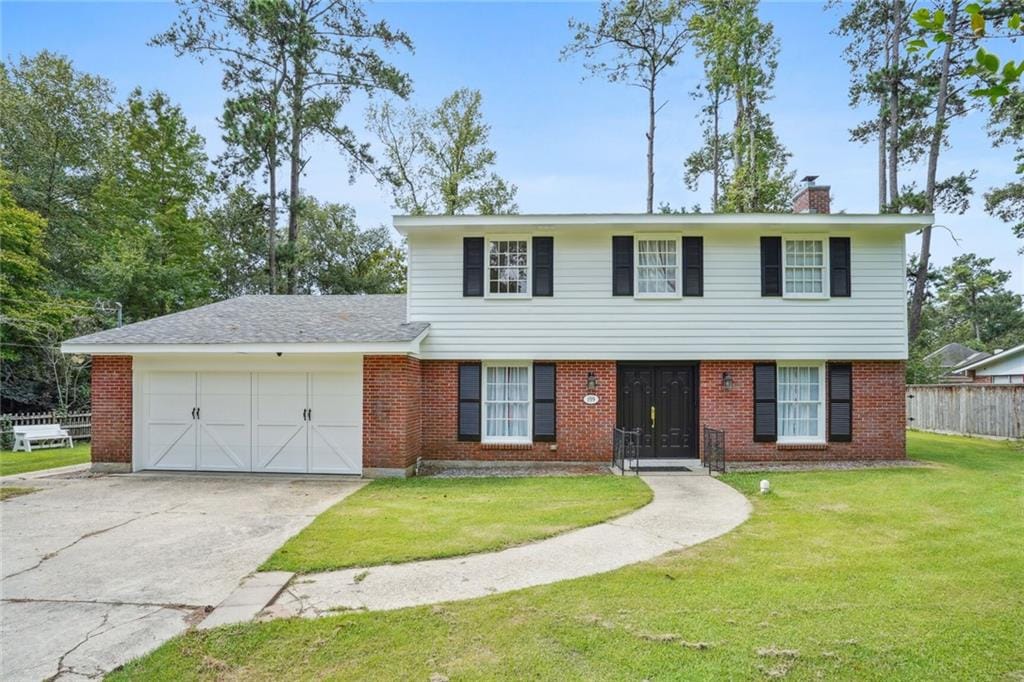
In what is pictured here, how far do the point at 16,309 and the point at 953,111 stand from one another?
31776 millimetres

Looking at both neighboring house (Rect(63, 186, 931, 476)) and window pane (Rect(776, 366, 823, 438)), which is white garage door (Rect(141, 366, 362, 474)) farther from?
window pane (Rect(776, 366, 823, 438))

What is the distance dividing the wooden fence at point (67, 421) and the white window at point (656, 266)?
1569cm

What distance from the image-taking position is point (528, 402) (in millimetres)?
11734

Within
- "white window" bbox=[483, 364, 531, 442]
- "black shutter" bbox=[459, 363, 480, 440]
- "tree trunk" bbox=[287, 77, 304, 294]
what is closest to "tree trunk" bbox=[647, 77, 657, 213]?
"white window" bbox=[483, 364, 531, 442]

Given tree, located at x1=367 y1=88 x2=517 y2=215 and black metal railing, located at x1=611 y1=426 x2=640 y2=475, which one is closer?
black metal railing, located at x1=611 y1=426 x2=640 y2=475

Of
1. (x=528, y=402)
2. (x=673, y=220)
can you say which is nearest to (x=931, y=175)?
(x=673, y=220)

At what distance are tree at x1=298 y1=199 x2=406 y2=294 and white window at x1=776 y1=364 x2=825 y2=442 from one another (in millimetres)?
21381

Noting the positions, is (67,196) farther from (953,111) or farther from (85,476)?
(953,111)

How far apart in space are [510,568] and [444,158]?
2175 centimetres

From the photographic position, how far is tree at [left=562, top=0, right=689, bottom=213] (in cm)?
2069

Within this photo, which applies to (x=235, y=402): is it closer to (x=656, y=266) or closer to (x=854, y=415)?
(x=656, y=266)

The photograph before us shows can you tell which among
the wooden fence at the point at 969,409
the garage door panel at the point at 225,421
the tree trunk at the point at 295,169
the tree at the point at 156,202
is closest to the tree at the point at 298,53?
the tree trunk at the point at 295,169

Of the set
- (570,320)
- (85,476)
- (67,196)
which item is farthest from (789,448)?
(67,196)

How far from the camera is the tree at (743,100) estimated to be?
66.3 ft
